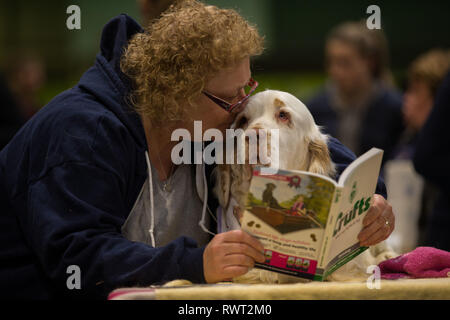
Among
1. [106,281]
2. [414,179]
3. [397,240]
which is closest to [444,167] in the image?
[397,240]

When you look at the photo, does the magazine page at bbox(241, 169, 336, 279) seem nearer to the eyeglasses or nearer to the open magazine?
the open magazine

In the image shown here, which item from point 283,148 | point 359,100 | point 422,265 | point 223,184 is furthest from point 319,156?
point 359,100

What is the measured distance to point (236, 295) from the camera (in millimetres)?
1633

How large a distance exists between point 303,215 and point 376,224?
0.38 m

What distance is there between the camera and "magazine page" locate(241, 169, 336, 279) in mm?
1695

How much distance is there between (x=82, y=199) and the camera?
72.7 inches

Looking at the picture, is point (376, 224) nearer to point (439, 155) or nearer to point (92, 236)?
point (92, 236)

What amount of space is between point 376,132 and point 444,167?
187 cm

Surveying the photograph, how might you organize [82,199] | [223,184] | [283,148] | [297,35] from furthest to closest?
[297,35] < [223,184] < [283,148] < [82,199]

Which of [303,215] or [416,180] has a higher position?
[303,215]

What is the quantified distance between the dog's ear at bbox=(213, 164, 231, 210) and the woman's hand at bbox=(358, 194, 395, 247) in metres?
0.54

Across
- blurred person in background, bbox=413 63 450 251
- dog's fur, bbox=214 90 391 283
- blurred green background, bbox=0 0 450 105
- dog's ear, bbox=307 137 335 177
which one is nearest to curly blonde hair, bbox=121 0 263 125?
dog's fur, bbox=214 90 391 283

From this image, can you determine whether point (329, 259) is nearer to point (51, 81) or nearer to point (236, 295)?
point (236, 295)

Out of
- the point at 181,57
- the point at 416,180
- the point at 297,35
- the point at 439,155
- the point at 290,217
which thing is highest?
the point at 181,57
